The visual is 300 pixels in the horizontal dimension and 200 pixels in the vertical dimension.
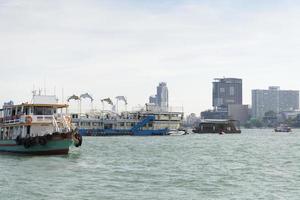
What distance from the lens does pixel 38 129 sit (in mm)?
60594

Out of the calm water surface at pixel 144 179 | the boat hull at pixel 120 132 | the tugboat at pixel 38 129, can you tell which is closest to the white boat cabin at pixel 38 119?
the tugboat at pixel 38 129

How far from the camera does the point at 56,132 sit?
5744 cm

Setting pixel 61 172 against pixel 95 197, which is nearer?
pixel 95 197

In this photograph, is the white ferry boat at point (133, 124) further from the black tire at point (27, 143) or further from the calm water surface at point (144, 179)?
the calm water surface at point (144, 179)

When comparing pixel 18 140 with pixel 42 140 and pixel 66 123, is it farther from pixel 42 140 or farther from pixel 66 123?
pixel 66 123

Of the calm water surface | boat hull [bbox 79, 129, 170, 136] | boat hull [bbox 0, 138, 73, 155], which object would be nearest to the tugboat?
boat hull [bbox 0, 138, 73, 155]

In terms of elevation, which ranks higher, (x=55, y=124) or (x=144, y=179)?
(x=55, y=124)

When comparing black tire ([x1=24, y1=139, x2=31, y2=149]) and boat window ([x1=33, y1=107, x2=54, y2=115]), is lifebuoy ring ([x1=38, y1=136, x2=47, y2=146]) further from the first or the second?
boat window ([x1=33, y1=107, x2=54, y2=115])

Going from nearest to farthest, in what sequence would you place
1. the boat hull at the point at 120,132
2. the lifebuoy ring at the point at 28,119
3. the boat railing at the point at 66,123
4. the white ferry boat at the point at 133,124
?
the lifebuoy ring at the point at 28,119 → the boat railing at the point at 66,123 → the boat hull at the point at 120,132 → the white ferry boat at the point at 133,124

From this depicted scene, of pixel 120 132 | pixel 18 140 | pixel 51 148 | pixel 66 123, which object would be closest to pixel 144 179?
pixel 51 148

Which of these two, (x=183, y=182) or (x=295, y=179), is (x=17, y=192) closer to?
(x=183, y=182)

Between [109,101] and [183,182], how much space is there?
15930cm

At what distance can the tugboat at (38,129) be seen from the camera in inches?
2271

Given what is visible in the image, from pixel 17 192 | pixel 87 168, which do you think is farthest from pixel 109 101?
pixel 17 192
